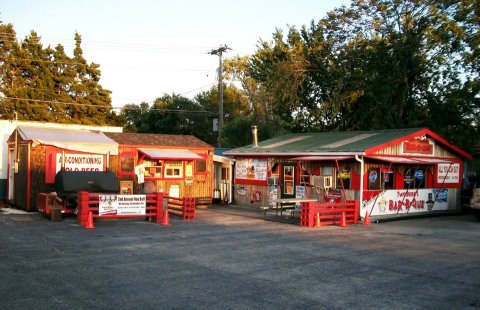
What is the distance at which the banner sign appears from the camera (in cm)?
1561

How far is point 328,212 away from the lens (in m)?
17.0

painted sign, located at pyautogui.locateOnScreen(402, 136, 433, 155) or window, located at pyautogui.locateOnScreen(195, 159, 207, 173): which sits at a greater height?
painted sign, located at pyautogui.locateOnScreen(402, 136, 433, 155)

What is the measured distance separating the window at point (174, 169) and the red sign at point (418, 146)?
33.3 feet

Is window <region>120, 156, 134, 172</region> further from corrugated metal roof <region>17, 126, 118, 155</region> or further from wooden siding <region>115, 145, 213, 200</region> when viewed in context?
corrugated metal roof <region>17, 126, 118, 155</region>

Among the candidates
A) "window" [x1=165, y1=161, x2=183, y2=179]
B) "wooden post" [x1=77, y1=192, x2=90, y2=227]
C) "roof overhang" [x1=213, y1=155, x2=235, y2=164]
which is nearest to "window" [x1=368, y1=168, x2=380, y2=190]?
"roof overhang" [x1=213, y1=155, x2=235, y2=164]

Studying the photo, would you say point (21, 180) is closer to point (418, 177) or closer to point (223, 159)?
point (223, 159)

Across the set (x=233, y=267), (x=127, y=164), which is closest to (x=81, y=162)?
(x=127, y=164)

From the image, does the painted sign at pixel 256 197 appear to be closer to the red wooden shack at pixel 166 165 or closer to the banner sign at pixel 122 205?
the red wooden shack at pixel 166 165

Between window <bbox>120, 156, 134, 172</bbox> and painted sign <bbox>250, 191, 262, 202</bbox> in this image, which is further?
painted sign <bbox>250, 191, 262, 202</bbox>

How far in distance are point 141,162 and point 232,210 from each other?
15.2 ft

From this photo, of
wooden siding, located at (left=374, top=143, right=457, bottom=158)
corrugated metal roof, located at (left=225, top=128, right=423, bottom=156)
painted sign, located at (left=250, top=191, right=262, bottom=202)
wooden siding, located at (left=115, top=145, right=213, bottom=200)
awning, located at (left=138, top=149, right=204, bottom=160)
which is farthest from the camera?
painted sign, located at (left=250, top=191, right=262, bottom=202)

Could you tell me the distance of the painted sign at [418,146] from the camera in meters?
20.0

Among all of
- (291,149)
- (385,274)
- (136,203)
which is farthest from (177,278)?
(291,149)

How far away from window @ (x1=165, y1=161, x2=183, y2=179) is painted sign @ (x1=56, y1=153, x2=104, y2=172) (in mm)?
3210
